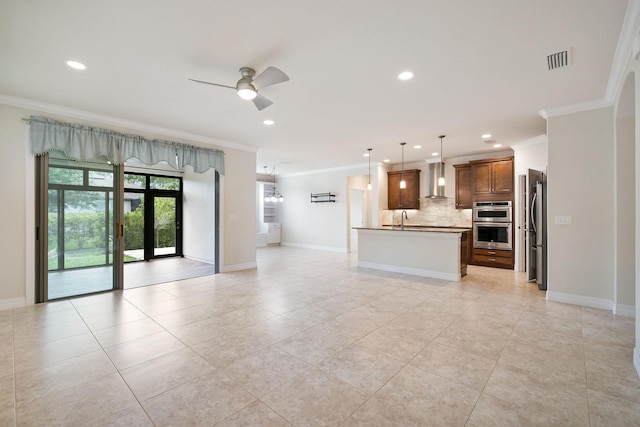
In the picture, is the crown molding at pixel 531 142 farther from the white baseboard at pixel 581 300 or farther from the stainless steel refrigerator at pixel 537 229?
the white baseboard at pixel 581 300

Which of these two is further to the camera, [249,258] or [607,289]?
[249,258]

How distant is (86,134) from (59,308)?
2495 mm

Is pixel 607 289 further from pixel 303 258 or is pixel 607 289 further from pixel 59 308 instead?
pixel 59 308

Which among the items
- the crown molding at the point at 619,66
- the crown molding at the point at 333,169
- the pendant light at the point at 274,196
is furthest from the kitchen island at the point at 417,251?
the pendant light at the point at 274,196

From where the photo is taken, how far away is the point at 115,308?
12.4 ft

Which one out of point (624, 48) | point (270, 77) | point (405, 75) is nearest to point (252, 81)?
point (270, 77)

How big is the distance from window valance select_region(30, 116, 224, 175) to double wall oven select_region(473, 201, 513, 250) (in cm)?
620

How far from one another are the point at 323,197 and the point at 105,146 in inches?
250

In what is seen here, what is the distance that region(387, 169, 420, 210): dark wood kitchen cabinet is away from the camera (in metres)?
8.06

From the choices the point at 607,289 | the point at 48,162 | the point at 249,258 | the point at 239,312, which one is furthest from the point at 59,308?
the point at 607,289

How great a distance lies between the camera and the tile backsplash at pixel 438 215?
7.39 meters

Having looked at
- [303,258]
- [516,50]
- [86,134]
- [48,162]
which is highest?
[516,50]

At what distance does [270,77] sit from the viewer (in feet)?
8.71

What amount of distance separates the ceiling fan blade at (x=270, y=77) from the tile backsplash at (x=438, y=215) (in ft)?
20.6
